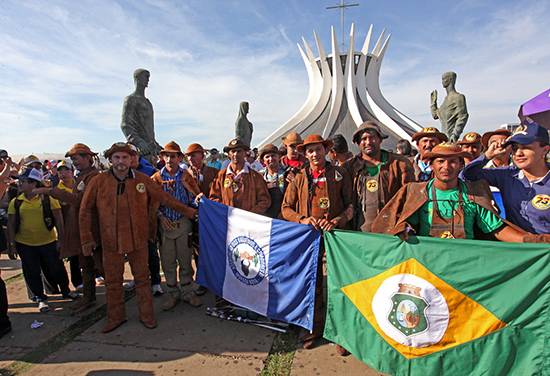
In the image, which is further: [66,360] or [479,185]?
[66,360]

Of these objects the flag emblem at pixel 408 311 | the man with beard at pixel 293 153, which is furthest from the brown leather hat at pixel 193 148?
the flag emblem at pixel 408 311

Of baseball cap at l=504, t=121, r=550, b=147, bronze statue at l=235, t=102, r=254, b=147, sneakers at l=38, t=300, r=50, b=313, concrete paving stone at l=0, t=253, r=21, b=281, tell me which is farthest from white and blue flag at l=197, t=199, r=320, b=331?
bronze statue at l=235, t=102, r=254, b=147

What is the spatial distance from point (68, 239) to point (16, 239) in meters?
0.67

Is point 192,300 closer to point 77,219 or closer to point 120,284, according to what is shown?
point 120,284

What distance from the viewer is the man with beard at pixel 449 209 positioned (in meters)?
2.53

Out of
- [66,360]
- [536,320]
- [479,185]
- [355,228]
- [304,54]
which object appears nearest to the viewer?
[536,320]

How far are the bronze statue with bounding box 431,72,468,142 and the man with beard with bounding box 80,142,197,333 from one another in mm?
7391

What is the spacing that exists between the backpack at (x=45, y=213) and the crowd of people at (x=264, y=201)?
2 cm

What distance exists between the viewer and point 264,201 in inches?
159

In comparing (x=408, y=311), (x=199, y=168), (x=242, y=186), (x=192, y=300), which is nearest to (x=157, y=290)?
(x=192, y=300)

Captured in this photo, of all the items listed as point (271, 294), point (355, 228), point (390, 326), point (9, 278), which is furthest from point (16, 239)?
point (390, 326)

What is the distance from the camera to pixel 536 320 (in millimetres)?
2137

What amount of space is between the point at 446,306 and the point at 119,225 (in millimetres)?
3306

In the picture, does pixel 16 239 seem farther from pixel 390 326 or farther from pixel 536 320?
pixel 536 320
